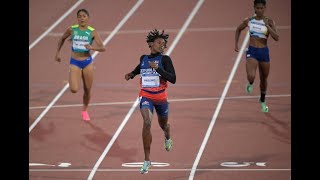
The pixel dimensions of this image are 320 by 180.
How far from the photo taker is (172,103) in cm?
1875

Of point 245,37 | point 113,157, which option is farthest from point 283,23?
point 113,157

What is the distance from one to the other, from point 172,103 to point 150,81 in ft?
14.7

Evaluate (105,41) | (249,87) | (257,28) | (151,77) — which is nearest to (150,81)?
(151,77)

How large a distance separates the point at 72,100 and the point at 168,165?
408cm

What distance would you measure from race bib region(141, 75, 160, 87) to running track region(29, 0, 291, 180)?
56.3 inches

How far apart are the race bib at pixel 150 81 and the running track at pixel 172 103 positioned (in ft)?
4.69

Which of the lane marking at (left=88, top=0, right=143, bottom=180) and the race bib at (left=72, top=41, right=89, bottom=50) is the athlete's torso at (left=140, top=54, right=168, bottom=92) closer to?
the lane marking at (left=88, top=0, right=143, bottom=180)

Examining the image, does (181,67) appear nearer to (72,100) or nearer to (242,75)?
(242,75)

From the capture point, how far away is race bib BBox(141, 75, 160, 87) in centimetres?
1427

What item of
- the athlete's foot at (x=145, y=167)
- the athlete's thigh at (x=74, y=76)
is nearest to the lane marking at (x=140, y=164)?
the athlete's foot at (x=145, y=167)

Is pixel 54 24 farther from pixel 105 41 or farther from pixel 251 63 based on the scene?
pixel 251 63

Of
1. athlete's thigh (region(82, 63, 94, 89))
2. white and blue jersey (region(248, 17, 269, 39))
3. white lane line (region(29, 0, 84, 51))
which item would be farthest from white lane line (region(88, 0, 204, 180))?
white lane line (region(29, 0, 84, 51))

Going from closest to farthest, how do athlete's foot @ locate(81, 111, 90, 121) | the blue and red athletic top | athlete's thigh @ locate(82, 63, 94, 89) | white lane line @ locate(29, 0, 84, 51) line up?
the blue and red athletic top
athlete's thigh @ locate(82, 63, 94, 89)
athlete's foot @ locate(81, 111, 90, 121)
white lane line @ locate(29, 0, 84, 51)

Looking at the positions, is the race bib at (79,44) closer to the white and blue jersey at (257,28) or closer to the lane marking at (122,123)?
the lane marking at (122,123)
